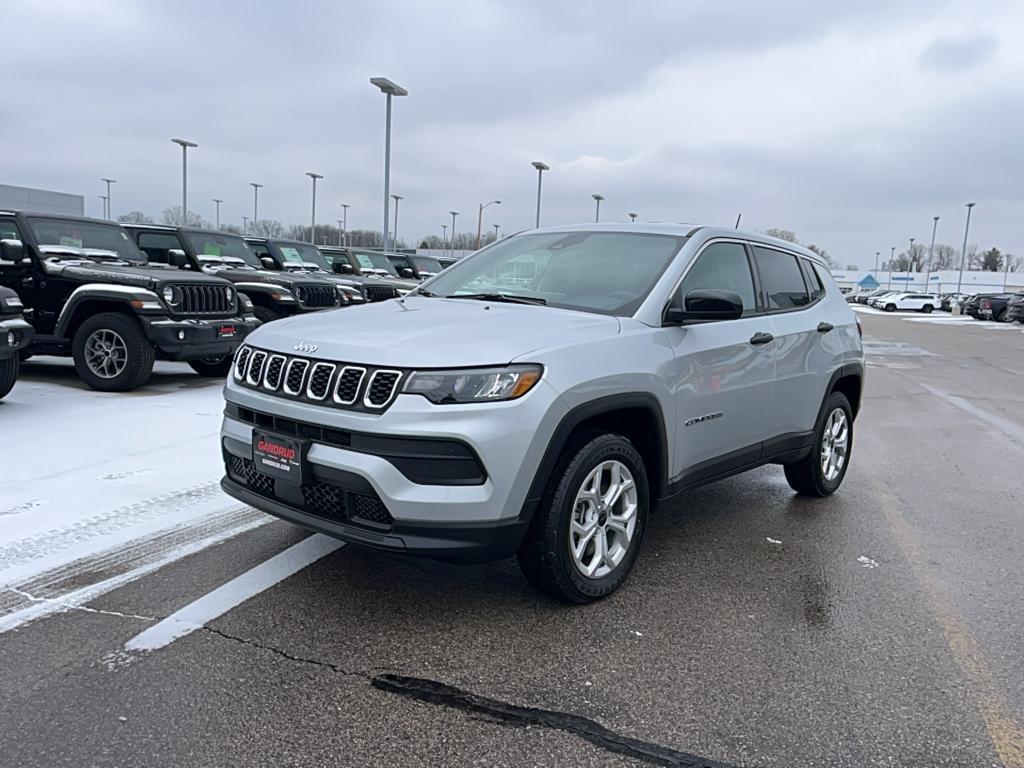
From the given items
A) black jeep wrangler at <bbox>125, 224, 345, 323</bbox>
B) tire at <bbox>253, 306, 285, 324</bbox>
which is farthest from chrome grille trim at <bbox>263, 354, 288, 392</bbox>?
tire at <bbox>253, 306, 285, 324</bbox>

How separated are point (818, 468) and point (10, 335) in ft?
22.9

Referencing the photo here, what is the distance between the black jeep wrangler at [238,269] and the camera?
1187 cm

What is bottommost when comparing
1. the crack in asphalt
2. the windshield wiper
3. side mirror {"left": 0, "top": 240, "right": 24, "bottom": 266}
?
the crack in asphalt

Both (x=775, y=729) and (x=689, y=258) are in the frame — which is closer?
(x=775, y=729)

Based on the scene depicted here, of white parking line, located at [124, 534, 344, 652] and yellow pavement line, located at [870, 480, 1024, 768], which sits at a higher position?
yellow pavement line, located at [870, 480, 1024, 768]

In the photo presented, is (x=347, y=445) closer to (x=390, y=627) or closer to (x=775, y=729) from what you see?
(x=390, y=627)

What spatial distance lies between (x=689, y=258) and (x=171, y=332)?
6464mm

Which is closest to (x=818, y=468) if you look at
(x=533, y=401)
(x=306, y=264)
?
(x=533, y=401)

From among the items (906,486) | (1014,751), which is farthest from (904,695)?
(906,486)

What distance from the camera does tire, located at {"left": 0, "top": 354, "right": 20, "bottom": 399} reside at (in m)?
7.69

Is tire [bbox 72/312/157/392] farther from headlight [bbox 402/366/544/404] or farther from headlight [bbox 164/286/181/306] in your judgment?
headlight [bbox 402/366/544/404]

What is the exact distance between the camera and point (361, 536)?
3.34m

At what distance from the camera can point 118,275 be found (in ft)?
29.9

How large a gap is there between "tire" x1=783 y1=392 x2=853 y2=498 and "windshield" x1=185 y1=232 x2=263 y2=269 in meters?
9.67
